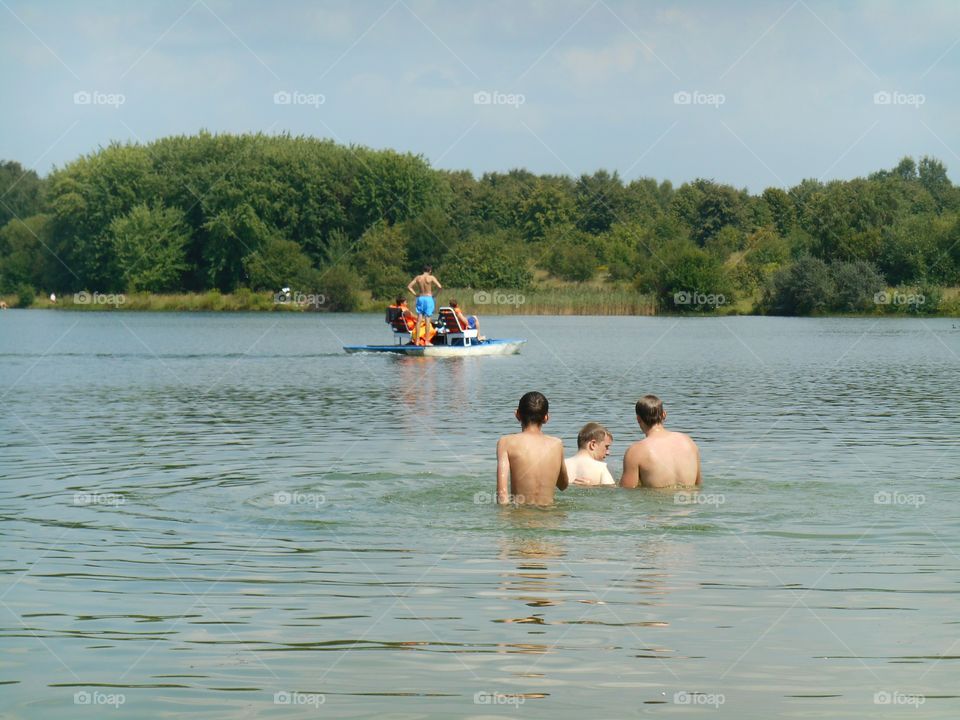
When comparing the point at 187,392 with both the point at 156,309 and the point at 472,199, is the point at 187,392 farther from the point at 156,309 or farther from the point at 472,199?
the point at 472,199

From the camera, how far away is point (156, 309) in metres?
95.2

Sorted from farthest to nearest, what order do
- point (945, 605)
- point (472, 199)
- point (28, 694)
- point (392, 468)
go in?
point (472, 199) < point (392, 468) < point (945, 605) < point (28, 694)

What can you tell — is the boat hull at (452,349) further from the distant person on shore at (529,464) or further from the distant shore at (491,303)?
the distant shore at (491,303)

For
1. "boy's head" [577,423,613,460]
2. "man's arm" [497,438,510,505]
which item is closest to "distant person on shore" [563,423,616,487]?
"boy's head" [577,423,613,460]

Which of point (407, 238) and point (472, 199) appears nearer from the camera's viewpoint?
point (407, 238)

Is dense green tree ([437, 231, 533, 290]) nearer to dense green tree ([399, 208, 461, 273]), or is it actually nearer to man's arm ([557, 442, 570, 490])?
dense green tree ([399, 208, 461, 273])

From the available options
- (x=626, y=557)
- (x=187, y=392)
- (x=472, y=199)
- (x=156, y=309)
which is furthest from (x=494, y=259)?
(x=626, y=557)

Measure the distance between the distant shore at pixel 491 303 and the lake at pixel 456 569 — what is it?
4925 cm

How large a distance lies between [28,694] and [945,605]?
17.6 feet

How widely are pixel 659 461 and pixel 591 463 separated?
0.67m

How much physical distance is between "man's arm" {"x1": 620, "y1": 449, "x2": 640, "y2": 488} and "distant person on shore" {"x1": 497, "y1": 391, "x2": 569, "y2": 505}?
94 centimetres

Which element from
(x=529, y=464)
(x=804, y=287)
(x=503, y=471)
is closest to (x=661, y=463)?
(x=529, y=464)

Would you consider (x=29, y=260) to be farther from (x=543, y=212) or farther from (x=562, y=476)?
(x=562, y=476)

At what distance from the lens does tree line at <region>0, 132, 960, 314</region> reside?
80.1 meters
